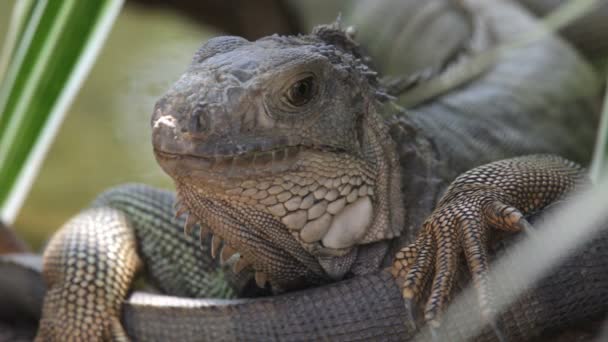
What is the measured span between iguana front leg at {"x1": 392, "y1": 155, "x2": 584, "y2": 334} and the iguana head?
0.23 m

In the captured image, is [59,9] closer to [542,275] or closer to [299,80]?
[299,80]

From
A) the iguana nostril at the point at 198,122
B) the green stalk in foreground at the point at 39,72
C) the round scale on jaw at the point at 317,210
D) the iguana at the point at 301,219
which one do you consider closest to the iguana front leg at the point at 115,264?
the iguana at the point at 301,219

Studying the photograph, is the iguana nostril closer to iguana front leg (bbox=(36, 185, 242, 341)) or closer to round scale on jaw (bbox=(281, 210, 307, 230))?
round scale on jaw (bbox=(281, 210, 307, 230))

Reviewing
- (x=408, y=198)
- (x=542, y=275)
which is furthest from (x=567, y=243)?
(x=408, y=198)

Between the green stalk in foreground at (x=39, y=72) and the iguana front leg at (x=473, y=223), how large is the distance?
1.32 meters

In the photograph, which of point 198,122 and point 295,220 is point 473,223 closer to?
point 295,220

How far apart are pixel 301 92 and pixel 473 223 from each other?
59 cm

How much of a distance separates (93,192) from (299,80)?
11.3 feet

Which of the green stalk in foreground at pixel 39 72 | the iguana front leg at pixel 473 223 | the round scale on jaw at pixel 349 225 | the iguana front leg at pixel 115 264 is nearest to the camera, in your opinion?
the iguana front leg at pixel 473 223

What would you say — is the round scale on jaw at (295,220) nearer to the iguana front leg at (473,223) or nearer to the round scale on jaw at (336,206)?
the round scale on jaw at (336,206)

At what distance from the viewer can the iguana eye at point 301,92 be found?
200cm

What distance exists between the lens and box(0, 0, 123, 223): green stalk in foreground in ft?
8.26

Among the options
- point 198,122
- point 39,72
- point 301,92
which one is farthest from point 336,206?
point 39,72

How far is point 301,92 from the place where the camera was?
2.03 metres
